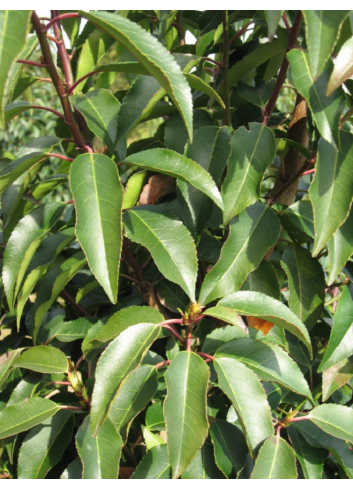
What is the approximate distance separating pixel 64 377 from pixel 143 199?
46 centimetres

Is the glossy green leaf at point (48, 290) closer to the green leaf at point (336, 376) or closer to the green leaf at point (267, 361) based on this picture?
the green leaf at point (267, 361)

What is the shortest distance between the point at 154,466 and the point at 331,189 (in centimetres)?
60

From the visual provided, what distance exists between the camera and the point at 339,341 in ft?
3.21

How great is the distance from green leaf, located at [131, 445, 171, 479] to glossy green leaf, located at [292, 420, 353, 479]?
274 millimetres

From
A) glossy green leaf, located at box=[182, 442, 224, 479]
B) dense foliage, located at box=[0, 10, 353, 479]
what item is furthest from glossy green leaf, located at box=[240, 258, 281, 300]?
glossy green leaf, located at box=[182, 442, 224, 479]

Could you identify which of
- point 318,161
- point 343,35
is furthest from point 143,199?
point 343,35

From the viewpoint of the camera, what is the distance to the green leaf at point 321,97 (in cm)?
83

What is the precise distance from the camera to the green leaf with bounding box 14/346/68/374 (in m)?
1.04

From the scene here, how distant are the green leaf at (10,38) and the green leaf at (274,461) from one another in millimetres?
662

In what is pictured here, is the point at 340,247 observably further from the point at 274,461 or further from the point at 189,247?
the point at 274,461

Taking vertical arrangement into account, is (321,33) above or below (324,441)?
above

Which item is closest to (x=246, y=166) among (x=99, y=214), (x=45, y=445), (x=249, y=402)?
(x=99, y=214)

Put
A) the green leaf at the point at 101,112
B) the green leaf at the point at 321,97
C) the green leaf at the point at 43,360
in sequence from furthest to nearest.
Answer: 1. the green leaf at the point at 43,360
2. the green leaf at the point at 101,112
3. the green leaf at the point at 321,97

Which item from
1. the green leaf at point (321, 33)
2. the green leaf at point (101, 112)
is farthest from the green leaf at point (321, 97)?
the green leaf at point (101, 112)
